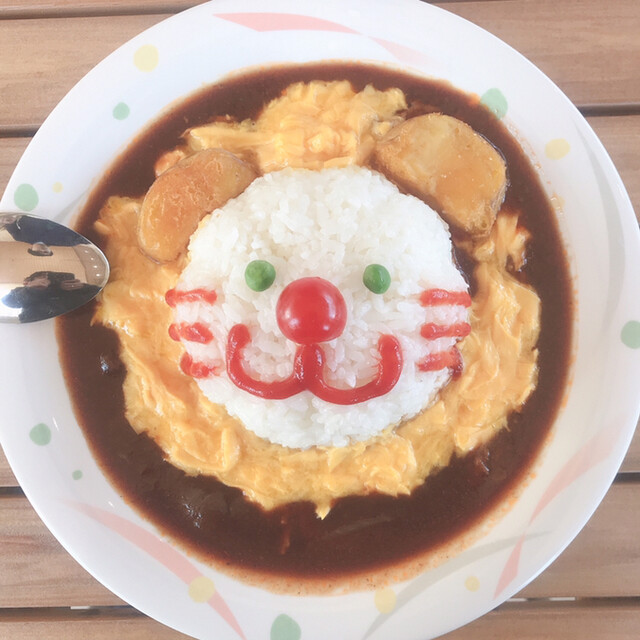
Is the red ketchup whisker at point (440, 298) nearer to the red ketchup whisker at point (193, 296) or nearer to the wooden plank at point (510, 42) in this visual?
the red ketchup whisker at point (193, 296)

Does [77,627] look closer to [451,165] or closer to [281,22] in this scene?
[451,165]

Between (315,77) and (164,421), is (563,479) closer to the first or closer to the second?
(164,421)

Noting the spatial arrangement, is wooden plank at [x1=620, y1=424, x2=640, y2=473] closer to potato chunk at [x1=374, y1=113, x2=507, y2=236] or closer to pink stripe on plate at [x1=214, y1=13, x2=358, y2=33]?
potato chunk at [x1=374, y1=113, x2=507, y2=236]

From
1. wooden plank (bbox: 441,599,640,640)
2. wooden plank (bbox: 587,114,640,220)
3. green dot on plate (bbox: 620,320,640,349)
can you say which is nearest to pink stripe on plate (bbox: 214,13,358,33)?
wooden plank (bbox: 587,114,640,220)

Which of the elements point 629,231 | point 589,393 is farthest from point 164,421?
point 629,231

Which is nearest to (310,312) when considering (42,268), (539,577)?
(42,268)

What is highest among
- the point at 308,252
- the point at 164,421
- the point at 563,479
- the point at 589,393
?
the point at 308,252
